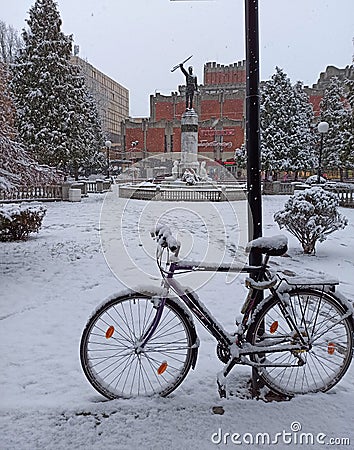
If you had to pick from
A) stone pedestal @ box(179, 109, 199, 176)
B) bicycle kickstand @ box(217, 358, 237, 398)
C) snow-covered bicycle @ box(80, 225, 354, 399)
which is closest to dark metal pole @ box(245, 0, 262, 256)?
snow-covered bicycle @ box(80, 225, 354, 399)

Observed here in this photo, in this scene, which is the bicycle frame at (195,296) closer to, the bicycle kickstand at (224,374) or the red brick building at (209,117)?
the bicycle kickstand at (224,374)

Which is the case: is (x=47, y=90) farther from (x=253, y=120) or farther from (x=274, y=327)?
(x=274, y=327)

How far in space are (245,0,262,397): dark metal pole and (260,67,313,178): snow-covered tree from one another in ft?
87.0

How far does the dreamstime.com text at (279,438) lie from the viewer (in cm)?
253

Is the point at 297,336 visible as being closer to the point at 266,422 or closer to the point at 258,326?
the point at 258,326

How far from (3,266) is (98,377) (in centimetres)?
486

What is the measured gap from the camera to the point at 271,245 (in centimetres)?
287

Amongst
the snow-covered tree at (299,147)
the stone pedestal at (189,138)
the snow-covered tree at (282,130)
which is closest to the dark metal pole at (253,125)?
the stone pedestal at (189,138)

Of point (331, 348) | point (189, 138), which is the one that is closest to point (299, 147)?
point (189, 138)

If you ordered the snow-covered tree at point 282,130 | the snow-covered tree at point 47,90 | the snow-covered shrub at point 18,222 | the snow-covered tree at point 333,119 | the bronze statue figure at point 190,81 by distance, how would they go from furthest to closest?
1. the snow-covered tree at point 333,119
2. the snow-covered tree at point 282,130
3. the bronze statue figure at point 190,81
4. the snow-covered tree at point 47,90
5. the snow-covered shrub at point 18,222

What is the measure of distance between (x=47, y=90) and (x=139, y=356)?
2367cm

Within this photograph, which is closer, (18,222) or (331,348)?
(331,348)

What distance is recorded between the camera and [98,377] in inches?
117

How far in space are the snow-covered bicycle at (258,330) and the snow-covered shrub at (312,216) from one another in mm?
5703
